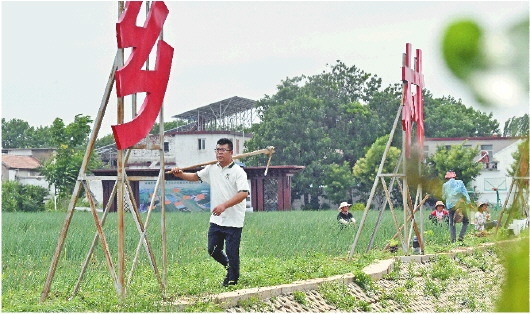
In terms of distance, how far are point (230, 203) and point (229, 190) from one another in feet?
0.56

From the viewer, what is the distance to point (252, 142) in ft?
129

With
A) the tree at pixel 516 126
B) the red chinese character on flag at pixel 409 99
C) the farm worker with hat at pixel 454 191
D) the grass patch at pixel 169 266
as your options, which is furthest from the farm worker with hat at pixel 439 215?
the tree at pixel 516 126

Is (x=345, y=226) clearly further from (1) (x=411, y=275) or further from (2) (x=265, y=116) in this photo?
(2) (x=265, y=116)

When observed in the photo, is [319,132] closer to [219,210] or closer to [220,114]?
[220,114]

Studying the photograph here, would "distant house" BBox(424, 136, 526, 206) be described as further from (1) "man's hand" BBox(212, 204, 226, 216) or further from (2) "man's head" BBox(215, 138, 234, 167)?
(2) "man's head" BBox(215, 138, 234, 167)

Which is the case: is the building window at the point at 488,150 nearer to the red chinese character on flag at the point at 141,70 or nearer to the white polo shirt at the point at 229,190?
the red chinese character on flag at the point at 141,70

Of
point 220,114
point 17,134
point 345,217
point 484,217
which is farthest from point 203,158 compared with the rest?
point 484,217

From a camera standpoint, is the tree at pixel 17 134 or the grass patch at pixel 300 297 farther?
the tree at pixel 17 134

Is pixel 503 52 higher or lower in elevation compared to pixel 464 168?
higher

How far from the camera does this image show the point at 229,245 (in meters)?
6.05

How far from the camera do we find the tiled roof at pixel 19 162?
45.4 metres

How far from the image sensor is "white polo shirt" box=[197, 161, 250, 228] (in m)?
6.05

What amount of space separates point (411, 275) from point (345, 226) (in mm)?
5034

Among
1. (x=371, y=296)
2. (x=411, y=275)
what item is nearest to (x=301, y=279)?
(x=371, y=296)
